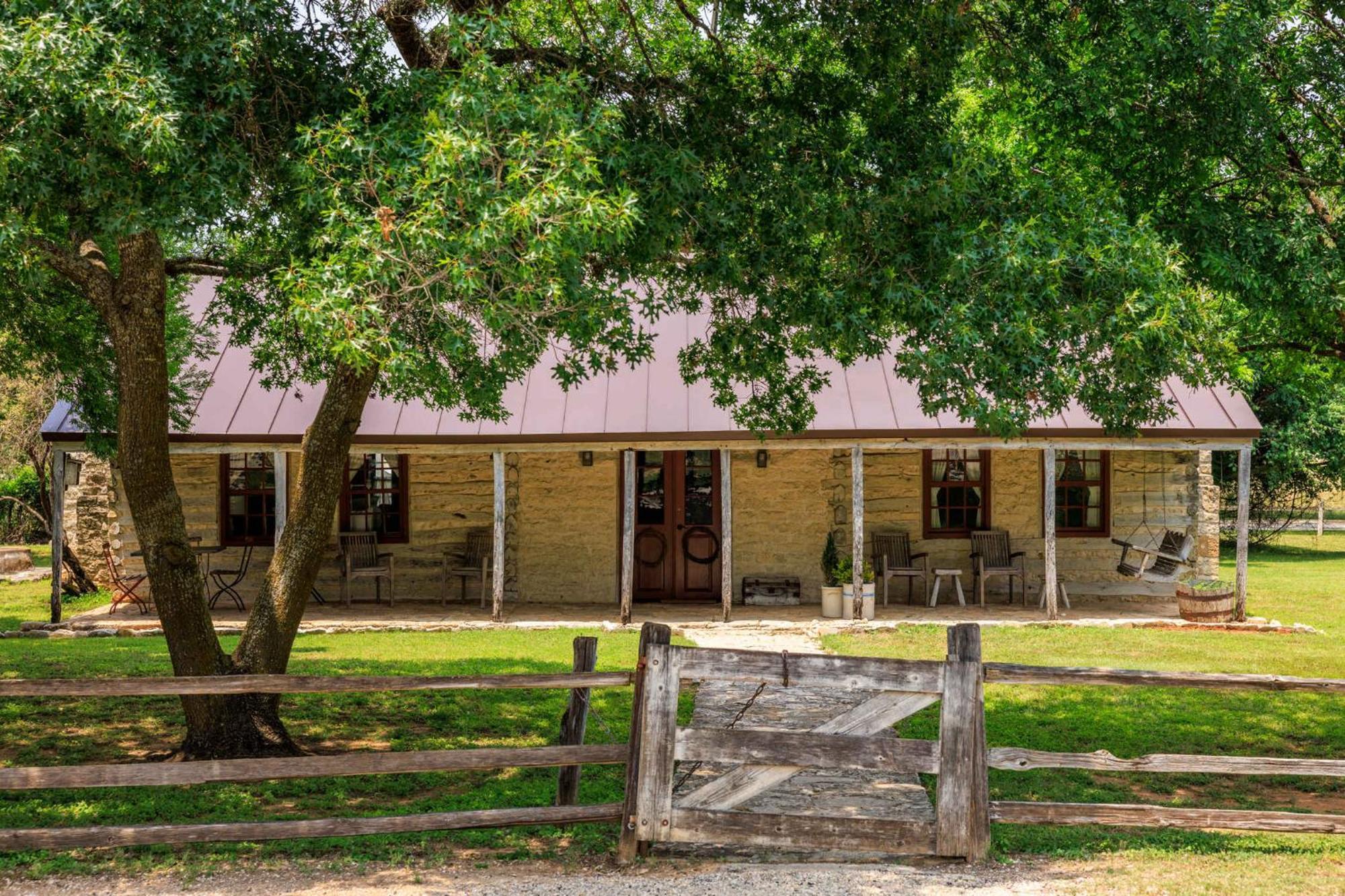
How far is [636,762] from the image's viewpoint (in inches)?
227

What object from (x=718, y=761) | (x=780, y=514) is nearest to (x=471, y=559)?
(x=780, y=514)

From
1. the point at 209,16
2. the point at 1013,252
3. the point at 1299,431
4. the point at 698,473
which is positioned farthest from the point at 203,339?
the point at 1299,431

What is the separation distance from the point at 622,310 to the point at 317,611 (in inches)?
420

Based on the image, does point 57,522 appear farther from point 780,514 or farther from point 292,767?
point 292,767

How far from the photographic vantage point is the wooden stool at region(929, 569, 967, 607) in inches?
596

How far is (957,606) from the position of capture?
15516 mm

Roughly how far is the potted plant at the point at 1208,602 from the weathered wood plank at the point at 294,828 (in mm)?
10596

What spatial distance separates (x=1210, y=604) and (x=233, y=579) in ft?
40.0

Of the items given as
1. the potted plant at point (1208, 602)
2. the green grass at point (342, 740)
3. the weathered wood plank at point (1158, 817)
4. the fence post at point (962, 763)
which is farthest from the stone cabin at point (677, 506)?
the fence post at point (962, 763)

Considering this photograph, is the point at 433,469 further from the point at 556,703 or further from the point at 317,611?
the point at 556,703

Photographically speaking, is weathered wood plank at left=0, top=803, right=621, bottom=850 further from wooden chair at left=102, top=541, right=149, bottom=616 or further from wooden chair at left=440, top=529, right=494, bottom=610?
wooden chair at left=440, top=529, right=494, bottom=610

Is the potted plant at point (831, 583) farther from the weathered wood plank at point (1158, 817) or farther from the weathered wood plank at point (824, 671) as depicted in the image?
the weathered wood plank at point (824, 671)

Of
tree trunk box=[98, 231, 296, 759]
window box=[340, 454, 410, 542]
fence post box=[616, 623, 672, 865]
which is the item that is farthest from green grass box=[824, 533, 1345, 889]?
window box=[340, 454, 410, 542]

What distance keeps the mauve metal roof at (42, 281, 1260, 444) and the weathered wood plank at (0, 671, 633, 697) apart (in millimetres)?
7779
